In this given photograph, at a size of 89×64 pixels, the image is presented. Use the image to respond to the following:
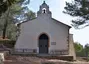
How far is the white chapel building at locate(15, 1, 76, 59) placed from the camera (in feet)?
126

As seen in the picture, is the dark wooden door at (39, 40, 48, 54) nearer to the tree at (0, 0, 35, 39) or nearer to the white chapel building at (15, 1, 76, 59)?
the white chapel building at (15, 1, 76, 59)

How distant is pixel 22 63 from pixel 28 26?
22.1 metres

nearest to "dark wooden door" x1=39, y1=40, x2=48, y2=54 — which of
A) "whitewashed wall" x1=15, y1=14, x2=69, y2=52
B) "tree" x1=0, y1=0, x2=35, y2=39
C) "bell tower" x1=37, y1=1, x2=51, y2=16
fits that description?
"whitewashed wall" x1=15, y1=14, x2=69, y2=52

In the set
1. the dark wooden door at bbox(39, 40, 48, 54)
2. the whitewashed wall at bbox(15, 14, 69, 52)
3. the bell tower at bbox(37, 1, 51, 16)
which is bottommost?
the dark wooden door at bbox(39, 40, 48, 54)

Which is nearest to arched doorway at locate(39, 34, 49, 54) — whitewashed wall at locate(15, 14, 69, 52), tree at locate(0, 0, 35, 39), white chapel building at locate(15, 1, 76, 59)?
white chapel building at locate(15, 1, 76, 59)

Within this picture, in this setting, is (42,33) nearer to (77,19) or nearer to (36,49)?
(36,49)

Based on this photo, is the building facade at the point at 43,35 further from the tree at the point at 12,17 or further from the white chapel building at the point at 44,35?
the tree at the point at 12,17

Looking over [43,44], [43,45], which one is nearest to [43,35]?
[43,44]

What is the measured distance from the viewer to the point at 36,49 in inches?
1505

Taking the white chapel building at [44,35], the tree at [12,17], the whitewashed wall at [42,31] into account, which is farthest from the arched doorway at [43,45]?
the tree at [12,17]

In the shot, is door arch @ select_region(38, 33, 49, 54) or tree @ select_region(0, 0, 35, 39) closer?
door arch @ select_region(38, 33, 49, 54)

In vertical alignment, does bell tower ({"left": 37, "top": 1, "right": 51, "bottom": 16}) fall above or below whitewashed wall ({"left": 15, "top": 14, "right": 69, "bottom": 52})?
above

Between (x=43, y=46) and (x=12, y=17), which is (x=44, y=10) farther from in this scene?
(x=12, y=17)

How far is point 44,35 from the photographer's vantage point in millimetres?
39062
